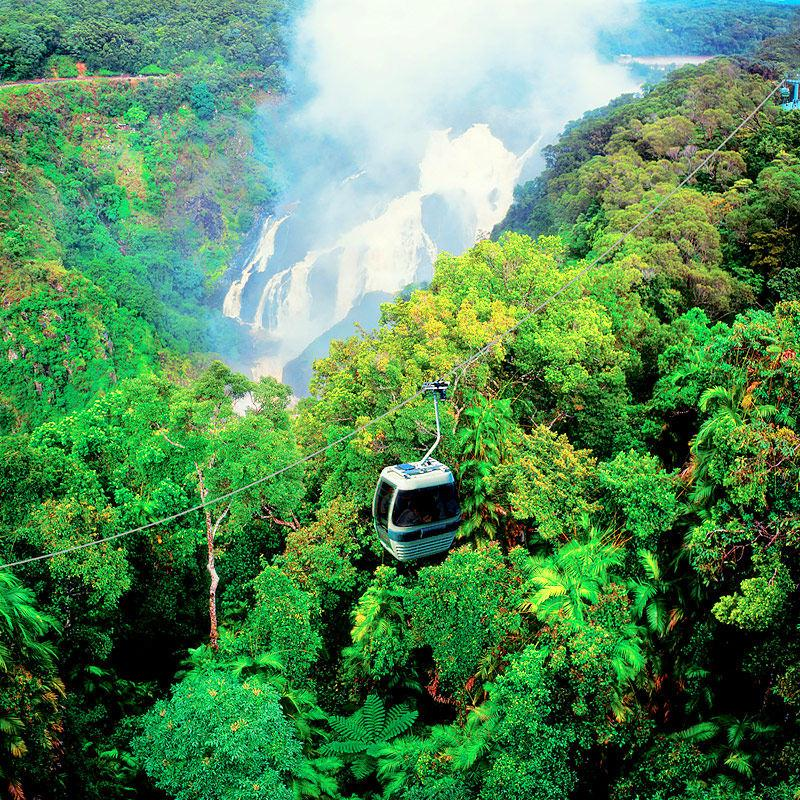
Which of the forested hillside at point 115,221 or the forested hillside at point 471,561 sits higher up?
the forested hillside at point 471,561

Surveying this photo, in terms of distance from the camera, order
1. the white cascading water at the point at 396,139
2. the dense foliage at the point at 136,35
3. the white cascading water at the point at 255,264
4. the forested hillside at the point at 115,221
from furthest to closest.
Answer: the white cascading water at the point at 396,139
the dense foliage at the point at 136,35
the white cascading water at the point at 255,264
the forested hillside at the point at 115,221

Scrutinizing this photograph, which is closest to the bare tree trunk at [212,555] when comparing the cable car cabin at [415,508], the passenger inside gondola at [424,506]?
the cable car cabin at [415,508]

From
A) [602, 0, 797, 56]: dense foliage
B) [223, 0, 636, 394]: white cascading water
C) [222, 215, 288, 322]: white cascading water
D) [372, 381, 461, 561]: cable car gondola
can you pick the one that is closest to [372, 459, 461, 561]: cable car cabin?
[372, 381, 461, 561]: cable car gondola

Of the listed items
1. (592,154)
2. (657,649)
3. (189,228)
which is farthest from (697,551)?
(189,228)

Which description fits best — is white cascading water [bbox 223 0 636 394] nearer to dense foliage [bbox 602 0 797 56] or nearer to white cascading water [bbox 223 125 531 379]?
white cascading water [bbox 223 125 531 379]

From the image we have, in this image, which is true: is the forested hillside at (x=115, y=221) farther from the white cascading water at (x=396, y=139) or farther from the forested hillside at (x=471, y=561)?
the forested hillside at (x=471, y=561)

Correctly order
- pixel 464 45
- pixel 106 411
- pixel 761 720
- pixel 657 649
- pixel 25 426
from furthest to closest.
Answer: pixel 464 45
pixel 25 426
pixel 106 411
pixel 657 649
pixel 761 720

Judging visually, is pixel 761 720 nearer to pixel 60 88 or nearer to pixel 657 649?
pixel 657 649
